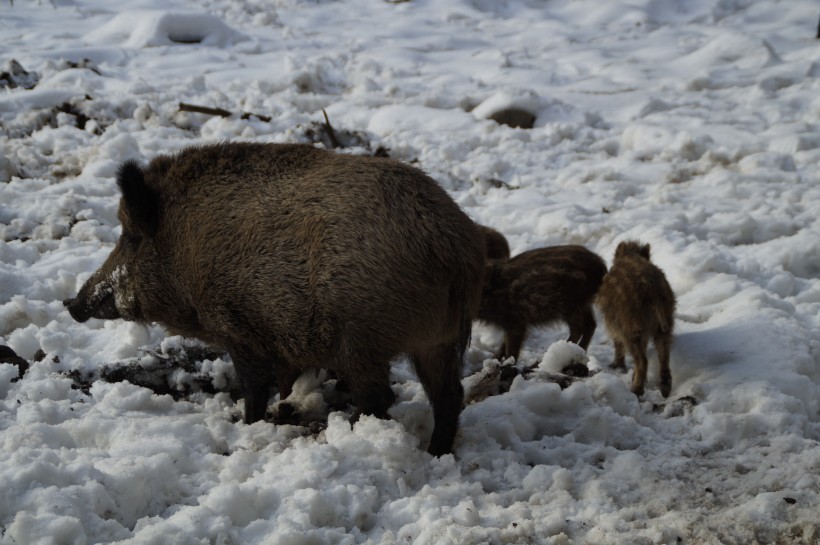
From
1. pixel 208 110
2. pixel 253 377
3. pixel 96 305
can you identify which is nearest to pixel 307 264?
pixel 253 377

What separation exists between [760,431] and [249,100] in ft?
22.4

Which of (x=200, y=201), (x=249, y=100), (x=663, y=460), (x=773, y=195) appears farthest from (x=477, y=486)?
(x=249, y=100)

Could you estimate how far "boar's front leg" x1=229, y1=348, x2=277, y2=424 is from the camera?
4.02 metres

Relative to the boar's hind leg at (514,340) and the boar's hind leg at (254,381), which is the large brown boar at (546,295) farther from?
the boar's hind leg at (254,381)

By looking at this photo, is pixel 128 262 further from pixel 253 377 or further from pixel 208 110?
pixel 208 110

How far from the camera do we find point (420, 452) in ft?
11.7

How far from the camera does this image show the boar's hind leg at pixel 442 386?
3.82 m

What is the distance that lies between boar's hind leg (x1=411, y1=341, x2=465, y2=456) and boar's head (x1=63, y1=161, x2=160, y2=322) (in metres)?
1.59

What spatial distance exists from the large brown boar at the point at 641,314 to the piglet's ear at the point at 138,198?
2669mm

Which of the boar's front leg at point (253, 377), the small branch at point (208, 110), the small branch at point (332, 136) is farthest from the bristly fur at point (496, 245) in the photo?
the small branch at point (208, 110)

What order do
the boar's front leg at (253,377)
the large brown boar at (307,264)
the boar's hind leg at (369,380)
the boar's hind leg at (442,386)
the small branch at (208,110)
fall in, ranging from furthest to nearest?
the small branch at (208,110) < the boar's front leg at (253,377) < the boar's hind leg at (442,386) < the boar's hind leg at (369,380) < the large brown boar at (307,264)

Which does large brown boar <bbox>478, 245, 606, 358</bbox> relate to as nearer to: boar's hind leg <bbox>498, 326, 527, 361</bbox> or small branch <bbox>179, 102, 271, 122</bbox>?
boar's hind leg <bbox>498, 326, 527, 361</bbox>

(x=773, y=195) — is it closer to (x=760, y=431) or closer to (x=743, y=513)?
(x=760, y=431)

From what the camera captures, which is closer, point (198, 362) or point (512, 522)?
point (512, 522)
